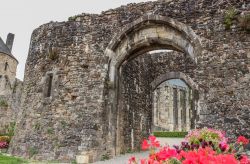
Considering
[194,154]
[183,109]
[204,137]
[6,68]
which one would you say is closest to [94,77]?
[204,137]

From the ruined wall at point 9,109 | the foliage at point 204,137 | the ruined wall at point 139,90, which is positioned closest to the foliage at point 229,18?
the ruined wall at point 139,90

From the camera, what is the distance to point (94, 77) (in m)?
8.81

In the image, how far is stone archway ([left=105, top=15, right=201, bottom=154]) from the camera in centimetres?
819

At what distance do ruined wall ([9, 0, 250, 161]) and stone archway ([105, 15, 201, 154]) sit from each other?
197mm

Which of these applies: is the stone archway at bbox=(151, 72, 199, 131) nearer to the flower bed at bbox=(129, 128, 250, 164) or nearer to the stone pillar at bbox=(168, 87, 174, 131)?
the stone pillar at bbox=(168, 87, 174, 131)

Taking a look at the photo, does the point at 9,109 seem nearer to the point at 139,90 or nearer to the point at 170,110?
the point at 139,90

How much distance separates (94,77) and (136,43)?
1.72 meters

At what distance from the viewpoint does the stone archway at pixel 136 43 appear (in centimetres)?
819

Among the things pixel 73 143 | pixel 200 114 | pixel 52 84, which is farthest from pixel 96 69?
pixel 200 114

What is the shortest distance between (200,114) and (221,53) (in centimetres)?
170

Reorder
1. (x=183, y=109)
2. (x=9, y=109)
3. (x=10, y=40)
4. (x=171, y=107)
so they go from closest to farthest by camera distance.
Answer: (x=9, y=109) → (x=171, y=107) → (x=10, y=40) → (x=183, y=109)

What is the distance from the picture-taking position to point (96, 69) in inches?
349

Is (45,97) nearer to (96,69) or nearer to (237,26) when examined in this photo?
(96,69)

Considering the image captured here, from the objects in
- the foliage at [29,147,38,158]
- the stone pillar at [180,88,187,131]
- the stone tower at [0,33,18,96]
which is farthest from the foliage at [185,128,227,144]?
the stone pillar at [180,88,187,131]
